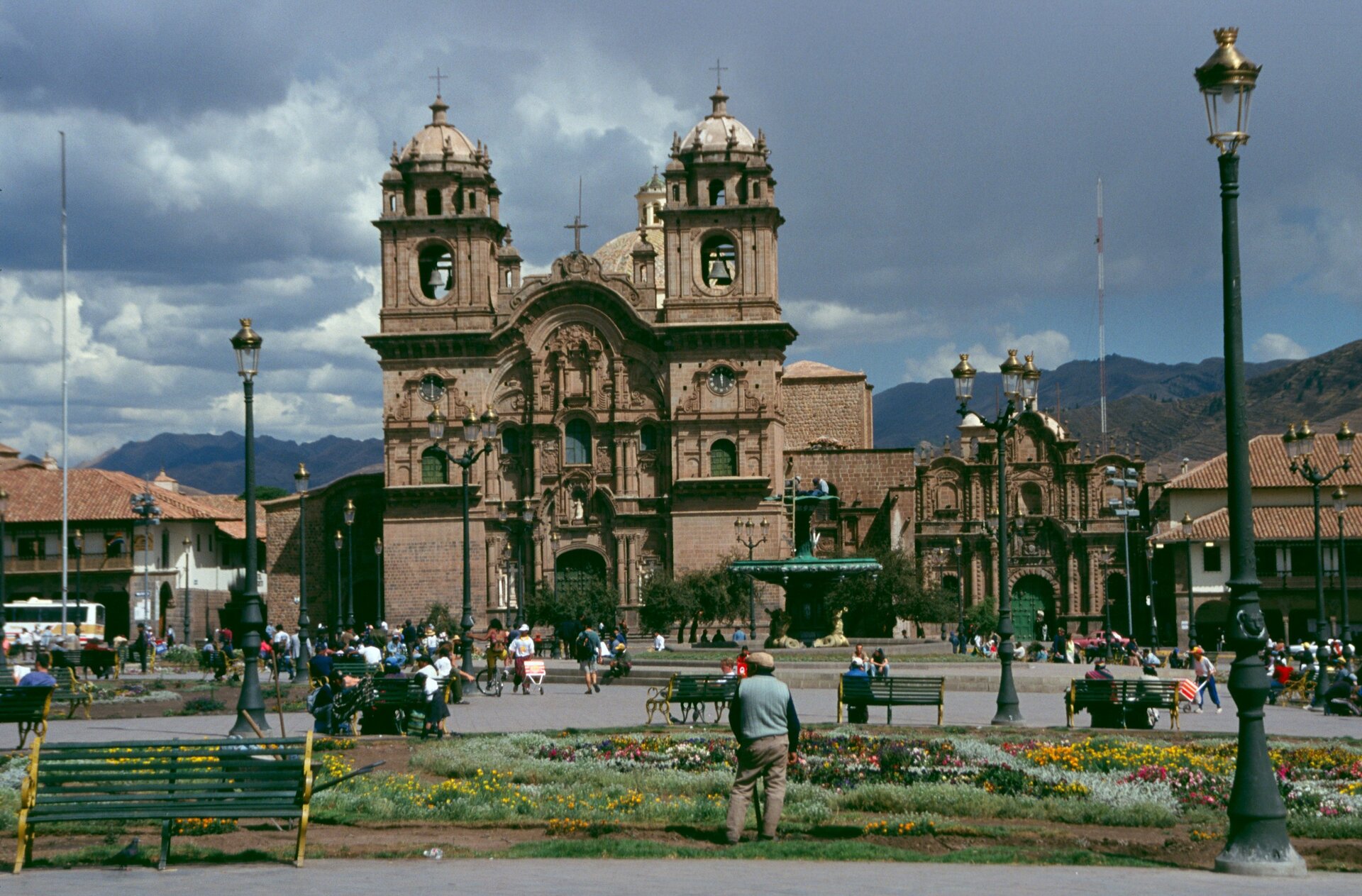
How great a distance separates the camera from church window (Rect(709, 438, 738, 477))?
199 ft

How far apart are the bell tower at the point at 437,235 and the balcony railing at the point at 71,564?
14618mm

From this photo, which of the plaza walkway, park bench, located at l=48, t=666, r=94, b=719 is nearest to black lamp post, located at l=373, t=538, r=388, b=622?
park bench, located at l=48, t=666, r=94, b=719

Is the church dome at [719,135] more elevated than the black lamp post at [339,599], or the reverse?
the church dome at [719,135]

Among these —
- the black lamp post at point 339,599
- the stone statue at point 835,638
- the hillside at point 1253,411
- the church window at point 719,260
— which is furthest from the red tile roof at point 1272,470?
the hillside at point 1253,411

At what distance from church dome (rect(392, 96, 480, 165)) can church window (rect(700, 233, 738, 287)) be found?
956 centimetres

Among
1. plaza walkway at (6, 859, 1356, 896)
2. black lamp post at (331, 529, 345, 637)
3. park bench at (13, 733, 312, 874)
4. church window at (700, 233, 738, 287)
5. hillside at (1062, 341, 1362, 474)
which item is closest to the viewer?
plaza walkway at (6, 859, 1356, 896)

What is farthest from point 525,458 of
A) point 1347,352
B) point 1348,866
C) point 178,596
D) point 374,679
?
point 1347,352

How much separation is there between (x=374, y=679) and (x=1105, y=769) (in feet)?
30.0

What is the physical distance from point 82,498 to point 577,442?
66.9 feet

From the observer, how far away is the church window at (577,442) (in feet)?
204

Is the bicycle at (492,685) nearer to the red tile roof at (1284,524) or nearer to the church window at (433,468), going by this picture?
the church window at (433,468)

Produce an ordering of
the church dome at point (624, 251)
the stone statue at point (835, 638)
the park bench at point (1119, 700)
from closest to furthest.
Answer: the park bench at point (1119, 700) → the stone statue at point (835, 638) → the church dome at point (624, 251)

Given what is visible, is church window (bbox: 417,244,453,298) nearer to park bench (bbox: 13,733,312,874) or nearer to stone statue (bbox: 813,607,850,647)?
stone statue (bbox: 813,607,850,647)

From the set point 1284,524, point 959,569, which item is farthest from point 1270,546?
point 959,569
